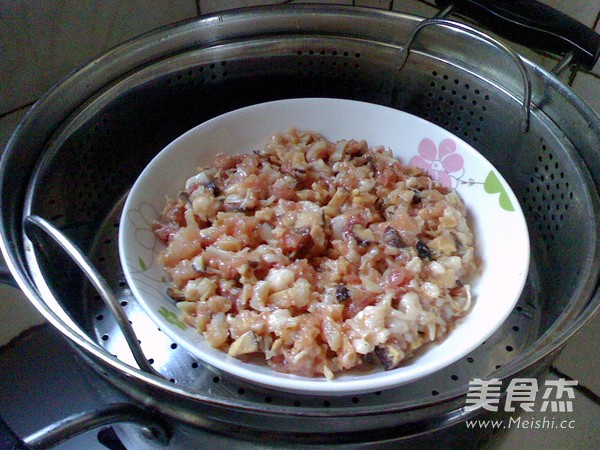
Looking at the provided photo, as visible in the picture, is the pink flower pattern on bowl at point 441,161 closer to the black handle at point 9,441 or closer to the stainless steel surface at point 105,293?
the stainless steel surface at point 105,293

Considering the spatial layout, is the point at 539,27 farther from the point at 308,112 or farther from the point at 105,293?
the point at 105,293

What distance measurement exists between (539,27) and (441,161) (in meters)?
0.27

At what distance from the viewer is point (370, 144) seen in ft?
3.23

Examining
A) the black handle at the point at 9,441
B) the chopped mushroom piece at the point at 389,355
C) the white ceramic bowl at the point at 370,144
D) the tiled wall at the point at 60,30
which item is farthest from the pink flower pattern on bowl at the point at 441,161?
the black handle at the point at 9,441

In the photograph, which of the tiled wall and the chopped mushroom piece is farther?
the tiled wall

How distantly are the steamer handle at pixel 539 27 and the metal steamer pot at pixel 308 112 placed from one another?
1 centimetres

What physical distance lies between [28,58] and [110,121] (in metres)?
0.17

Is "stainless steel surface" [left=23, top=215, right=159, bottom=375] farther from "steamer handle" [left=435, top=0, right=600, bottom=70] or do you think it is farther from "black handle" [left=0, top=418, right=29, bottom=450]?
"steamer handle" [left=435, top=0, right=600, bottom=70]

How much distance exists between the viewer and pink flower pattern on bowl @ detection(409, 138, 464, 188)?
0.90 meters

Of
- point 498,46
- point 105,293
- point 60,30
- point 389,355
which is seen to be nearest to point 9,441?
point 105,293

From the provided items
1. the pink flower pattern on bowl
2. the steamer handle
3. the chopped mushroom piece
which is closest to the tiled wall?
the steamer handle

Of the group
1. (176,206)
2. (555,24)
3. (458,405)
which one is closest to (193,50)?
(176,206)

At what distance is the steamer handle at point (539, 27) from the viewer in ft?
2.86

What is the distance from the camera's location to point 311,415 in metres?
0.53
